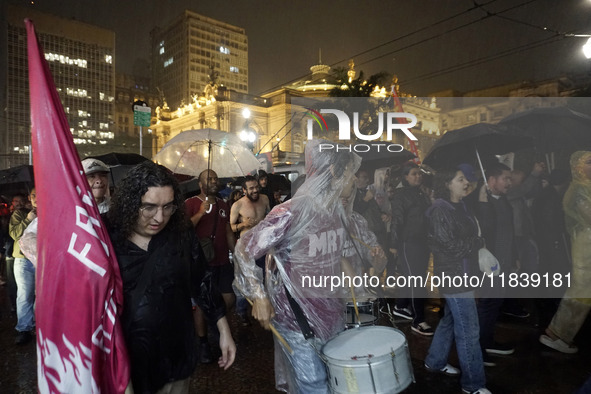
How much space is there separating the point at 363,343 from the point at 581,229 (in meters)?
3.48

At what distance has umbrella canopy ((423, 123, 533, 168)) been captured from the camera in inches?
216

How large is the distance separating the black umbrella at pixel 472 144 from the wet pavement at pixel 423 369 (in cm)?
242

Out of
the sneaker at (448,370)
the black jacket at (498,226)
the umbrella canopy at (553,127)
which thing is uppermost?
the umbrella canopy at (553,127)

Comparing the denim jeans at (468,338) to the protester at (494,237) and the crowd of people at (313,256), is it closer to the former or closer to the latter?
the crowd of people at (313,256)

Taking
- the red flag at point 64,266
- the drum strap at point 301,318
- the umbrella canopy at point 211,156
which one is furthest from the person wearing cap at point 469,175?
the umbrella canopy at point 211,156

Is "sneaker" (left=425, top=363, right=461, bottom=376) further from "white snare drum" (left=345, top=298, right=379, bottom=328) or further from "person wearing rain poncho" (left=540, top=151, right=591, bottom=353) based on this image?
"person wearing rain poncho" (left=540, top=151, right=591, bottom=353)

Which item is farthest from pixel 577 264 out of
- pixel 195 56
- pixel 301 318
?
pixel 195 56

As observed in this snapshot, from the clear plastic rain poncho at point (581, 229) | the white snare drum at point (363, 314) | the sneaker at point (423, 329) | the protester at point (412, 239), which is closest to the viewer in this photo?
the white snare drum at point (363, 314)

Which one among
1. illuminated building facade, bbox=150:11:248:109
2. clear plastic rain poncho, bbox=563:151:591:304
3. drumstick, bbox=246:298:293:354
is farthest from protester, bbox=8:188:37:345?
illuminated building facade, bbox=150:11:248:109

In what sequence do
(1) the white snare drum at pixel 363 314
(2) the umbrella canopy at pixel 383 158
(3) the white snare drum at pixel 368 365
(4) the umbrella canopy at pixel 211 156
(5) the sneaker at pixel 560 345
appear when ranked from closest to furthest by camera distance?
(3) the white snare drum at pixel 368 365, (1) the white snare drum at pixel 363 314, (5) the sneaker at pixel 560 345, (4) the umbrella canopy at pixel 211 156, (2) the umbrella canopy at pixel 383 158

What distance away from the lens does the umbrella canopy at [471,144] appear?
5477 millimetres

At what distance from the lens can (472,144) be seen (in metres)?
5.73

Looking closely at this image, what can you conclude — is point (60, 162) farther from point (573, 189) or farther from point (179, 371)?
point (573, 189)

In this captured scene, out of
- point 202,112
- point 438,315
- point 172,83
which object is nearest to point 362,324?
point 438,315
